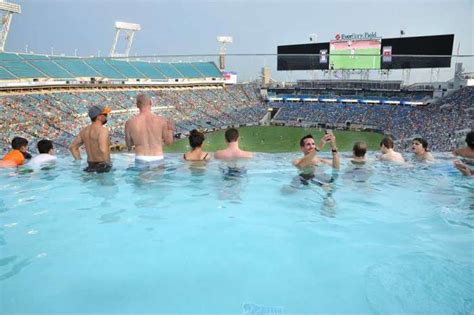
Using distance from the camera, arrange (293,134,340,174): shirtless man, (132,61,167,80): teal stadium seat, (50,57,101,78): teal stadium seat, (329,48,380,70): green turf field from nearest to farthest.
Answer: (293,134,340,174): shirtless man
(50,57,101,78): teal stadium seat
(329,48,380,70): green turf field
(132,61,167,80): teal stadium seat

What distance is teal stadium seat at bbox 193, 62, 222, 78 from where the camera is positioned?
6178cm

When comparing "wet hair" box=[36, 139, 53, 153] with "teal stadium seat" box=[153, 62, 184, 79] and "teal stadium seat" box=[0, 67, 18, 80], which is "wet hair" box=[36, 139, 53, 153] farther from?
"teal stadium seat" box=[153, 62, 184, 79]

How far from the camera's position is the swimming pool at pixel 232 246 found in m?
2.57

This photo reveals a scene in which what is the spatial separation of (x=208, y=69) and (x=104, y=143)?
192 ft

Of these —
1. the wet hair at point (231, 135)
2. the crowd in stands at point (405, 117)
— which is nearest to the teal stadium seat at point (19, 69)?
the crowd in stands at point (405, 117)

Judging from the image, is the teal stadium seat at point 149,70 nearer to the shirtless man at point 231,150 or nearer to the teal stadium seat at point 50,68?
the teal stadium seat at point 50,68

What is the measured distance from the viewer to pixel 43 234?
3.69 meters

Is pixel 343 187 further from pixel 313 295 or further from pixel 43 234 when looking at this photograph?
pixel 43 234

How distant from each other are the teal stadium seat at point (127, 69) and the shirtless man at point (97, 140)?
1814 inches

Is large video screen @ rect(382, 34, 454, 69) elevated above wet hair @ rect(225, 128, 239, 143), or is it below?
above

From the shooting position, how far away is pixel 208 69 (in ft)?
206

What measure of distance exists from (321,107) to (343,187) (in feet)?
167

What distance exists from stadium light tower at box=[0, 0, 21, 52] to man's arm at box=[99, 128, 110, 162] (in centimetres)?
4307

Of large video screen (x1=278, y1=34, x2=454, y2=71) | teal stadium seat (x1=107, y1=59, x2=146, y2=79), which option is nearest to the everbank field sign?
large video screen (x1=278, y1=34, x2=454, y2=71)
